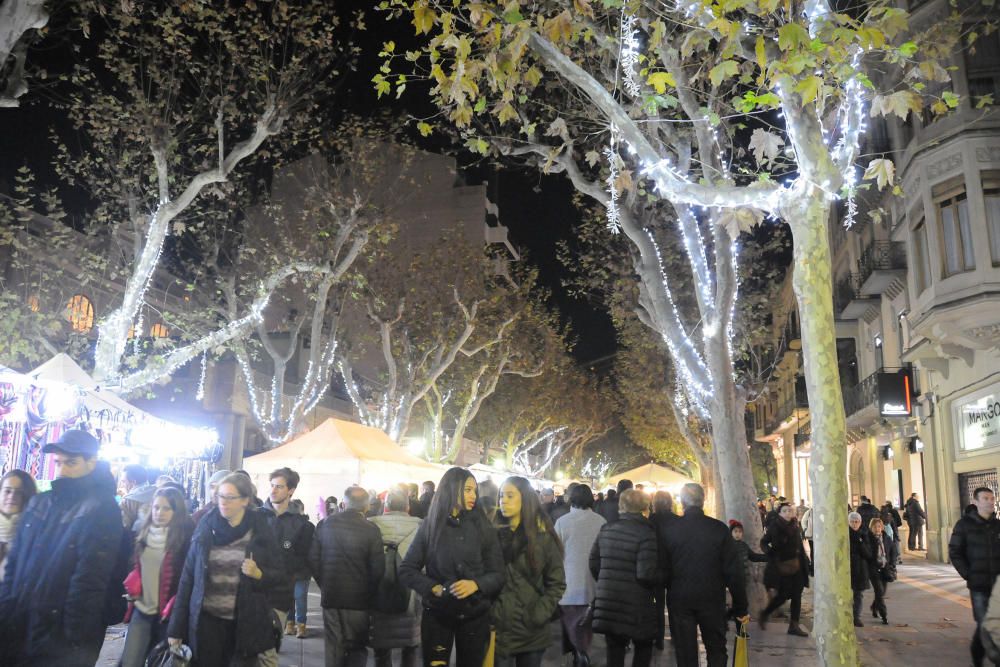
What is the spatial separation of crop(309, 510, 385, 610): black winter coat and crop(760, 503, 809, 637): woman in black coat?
6705 mm

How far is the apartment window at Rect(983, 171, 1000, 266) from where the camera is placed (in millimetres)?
17156

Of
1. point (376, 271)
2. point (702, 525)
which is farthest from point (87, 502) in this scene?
point (376, 271)

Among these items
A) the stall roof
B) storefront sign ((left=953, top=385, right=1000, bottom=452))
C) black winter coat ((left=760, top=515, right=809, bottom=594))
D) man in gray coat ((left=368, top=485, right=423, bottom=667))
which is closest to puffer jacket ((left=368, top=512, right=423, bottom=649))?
man in gray coat ((left=368, top=485, right=423, bottom=667))

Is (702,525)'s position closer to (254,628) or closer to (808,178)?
(808,178)

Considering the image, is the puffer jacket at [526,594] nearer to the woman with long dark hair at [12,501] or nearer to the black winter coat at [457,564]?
the black winter coat at [457,564]

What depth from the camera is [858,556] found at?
37.6 ft

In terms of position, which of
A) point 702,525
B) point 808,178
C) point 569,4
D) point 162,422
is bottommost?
point 702,525

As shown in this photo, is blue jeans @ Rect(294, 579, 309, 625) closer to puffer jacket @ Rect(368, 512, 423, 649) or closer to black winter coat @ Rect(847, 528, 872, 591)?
puffer jacket @ Rect(368, 512, 423, 649)

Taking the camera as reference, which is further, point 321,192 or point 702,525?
point 321,192

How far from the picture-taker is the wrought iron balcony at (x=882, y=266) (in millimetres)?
23531

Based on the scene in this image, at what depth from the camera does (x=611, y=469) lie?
8144cm

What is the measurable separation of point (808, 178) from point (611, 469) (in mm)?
76689

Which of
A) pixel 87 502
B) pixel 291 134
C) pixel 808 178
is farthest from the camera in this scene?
pixel 291 134

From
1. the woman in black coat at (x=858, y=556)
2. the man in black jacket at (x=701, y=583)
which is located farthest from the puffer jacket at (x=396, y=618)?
the woman in black coat at (x=858, y=556)
